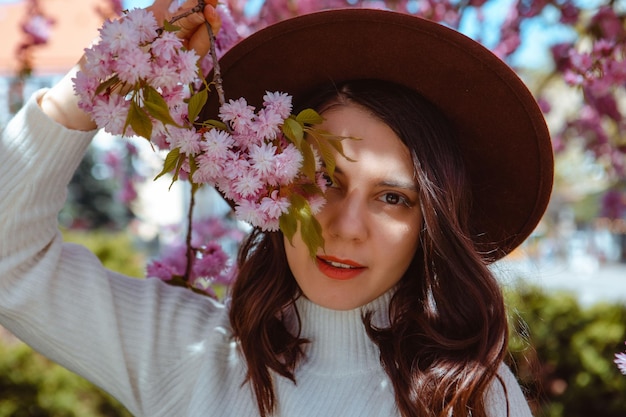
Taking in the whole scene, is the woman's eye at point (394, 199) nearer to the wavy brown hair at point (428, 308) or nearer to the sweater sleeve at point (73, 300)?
the wavy brown hair at point (428, 308)

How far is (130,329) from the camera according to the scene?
1547 mm

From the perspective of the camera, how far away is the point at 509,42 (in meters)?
3.25

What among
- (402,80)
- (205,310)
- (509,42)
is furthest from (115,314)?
(509,42)

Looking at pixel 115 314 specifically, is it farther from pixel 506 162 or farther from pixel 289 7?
pixel 289 7

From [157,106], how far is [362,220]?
49 cm

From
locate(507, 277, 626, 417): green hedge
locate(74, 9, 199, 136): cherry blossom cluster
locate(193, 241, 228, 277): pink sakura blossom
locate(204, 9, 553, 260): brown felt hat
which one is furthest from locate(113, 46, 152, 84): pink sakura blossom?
locate(507, 277, 626, 417): green hedge

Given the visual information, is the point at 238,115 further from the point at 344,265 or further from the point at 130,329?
the point at 130,329

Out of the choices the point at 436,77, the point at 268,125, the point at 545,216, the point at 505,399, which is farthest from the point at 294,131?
the point at 545,216

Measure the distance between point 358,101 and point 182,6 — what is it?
1.30 feet

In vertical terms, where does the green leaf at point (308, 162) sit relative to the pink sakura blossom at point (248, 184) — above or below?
above

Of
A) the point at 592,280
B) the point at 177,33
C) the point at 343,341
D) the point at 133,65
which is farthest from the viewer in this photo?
the point at 592,280

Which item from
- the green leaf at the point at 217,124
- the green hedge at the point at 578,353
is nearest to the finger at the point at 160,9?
the green leaf at the point at 217,124

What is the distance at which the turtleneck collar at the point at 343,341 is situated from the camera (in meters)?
1.58

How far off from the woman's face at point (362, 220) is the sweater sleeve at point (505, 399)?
308 mm
